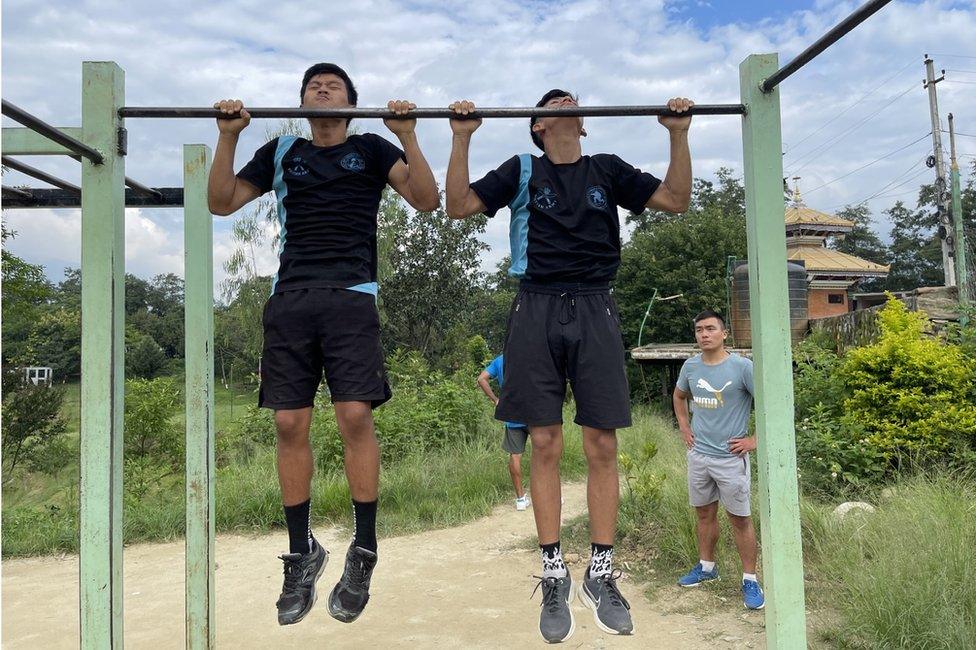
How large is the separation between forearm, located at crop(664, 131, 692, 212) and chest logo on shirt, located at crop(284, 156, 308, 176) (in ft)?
4.06

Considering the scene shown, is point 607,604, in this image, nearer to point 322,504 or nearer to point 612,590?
point 612,590

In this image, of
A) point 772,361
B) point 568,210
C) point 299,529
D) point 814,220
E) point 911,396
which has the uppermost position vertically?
point 814,220

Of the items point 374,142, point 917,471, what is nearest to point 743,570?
point 917,471

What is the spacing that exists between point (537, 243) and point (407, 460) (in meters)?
5.52

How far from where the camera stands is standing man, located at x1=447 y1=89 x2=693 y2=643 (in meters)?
2.41

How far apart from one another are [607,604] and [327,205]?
1580mm

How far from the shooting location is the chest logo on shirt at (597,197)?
2527 millimetres

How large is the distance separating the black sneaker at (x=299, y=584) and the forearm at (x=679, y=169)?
1739mm

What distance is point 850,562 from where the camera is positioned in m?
3.93

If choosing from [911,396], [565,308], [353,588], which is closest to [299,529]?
[353,588]

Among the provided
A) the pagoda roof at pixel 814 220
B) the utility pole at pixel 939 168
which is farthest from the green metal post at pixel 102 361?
the pagoda roof at pixel 814 220

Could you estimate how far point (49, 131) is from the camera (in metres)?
2.01

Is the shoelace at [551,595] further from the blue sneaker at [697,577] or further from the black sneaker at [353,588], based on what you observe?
the blue sneaker at [697,577]

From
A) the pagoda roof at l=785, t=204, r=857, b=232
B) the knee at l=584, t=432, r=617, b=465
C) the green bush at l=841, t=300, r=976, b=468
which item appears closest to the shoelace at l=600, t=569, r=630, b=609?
the knee at l=584, t=432, r=617, b=465
